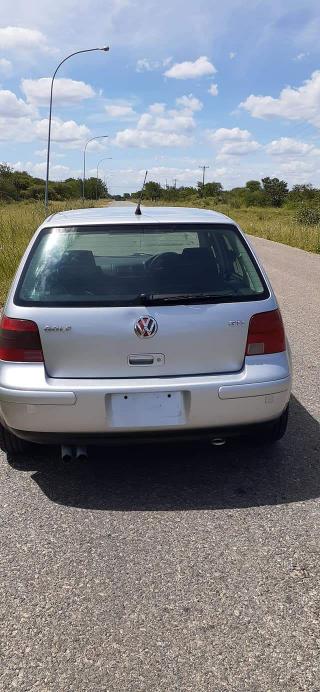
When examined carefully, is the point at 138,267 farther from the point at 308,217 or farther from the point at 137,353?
the point at 308,217

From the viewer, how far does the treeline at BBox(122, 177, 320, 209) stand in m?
74.7

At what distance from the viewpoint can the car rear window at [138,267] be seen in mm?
3393

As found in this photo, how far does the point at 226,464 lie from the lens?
390 centimetres

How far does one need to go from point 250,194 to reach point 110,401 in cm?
8690

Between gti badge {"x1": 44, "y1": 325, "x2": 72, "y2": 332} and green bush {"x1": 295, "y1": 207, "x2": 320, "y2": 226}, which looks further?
green bush {"x1": 295, "y1": 207, "x2": 320, "y2": 226}

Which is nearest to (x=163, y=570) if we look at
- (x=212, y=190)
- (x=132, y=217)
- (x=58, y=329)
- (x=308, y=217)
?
(x=58, y=329)

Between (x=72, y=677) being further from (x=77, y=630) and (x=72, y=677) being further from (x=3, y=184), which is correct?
(x=3, y=184)

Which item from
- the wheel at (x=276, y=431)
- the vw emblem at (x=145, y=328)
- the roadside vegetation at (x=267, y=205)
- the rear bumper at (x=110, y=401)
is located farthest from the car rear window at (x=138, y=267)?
the roadside vegetation at (x=267, y=205)

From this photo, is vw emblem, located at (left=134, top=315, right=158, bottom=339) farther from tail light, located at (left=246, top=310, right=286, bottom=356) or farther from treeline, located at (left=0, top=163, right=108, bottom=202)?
treeline, located at (left=0, top=163, right=108, bottom=202)

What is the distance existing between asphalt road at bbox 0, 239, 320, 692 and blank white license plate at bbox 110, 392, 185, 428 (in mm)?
450

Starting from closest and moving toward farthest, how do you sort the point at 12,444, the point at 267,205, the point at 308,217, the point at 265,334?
the point at 265,334 < the point at 12,444 < the point at 308,217 < the point at 267,205

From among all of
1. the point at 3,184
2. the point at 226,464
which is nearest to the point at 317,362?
the point at 226,464

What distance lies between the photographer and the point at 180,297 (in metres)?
3.37

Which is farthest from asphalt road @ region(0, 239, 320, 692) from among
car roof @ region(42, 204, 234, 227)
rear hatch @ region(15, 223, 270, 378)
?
car roof @ region(42, 204, 234, 227)
